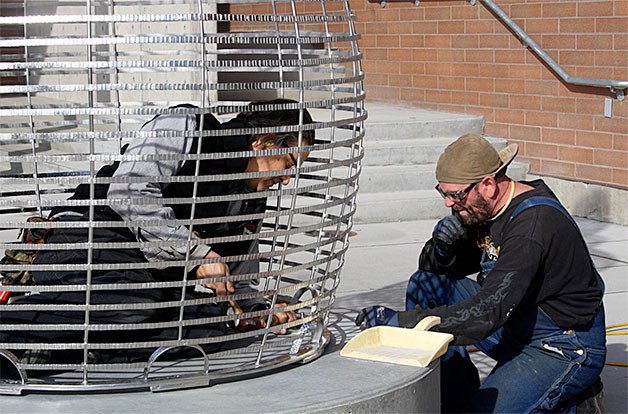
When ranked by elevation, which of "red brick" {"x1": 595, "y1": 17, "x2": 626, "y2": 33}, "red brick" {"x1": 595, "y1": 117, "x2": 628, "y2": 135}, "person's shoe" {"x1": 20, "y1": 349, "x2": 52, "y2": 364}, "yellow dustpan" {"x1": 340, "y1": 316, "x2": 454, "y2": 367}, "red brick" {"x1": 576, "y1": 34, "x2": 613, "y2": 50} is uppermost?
"red brick" {"x1": 595, "y1": 17, "x2": 626, "y2": 33}

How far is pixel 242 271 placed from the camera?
395 cm

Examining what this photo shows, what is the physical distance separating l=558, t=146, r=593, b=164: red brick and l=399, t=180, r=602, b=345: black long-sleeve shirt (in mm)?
4856

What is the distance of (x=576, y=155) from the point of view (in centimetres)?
884

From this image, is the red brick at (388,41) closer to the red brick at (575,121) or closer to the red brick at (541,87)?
the red brick at (541,87)

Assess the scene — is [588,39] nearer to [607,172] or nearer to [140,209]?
[607,172]

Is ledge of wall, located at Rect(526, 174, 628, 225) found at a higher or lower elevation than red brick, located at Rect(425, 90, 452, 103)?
lower

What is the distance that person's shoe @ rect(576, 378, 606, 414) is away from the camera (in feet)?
13.2

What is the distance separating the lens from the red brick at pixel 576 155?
871cm

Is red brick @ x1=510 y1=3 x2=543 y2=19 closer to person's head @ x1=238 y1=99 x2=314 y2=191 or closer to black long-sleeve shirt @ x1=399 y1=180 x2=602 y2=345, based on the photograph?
black long-sleeve shirt @ x1=399 y1=180 x2=602 y2=345

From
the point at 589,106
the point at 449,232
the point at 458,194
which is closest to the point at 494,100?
the point at 589,106

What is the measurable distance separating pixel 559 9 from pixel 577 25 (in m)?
0.26

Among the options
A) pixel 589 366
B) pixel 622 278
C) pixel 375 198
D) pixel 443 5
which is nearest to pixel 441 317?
pixel 589 366

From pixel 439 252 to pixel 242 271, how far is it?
86 centimetres

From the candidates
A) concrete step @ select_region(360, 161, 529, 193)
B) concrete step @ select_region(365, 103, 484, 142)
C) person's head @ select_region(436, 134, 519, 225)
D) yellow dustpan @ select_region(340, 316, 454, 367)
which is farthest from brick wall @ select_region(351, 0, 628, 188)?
yellow dustpan @ select_region(340, 316, 454, 367)
